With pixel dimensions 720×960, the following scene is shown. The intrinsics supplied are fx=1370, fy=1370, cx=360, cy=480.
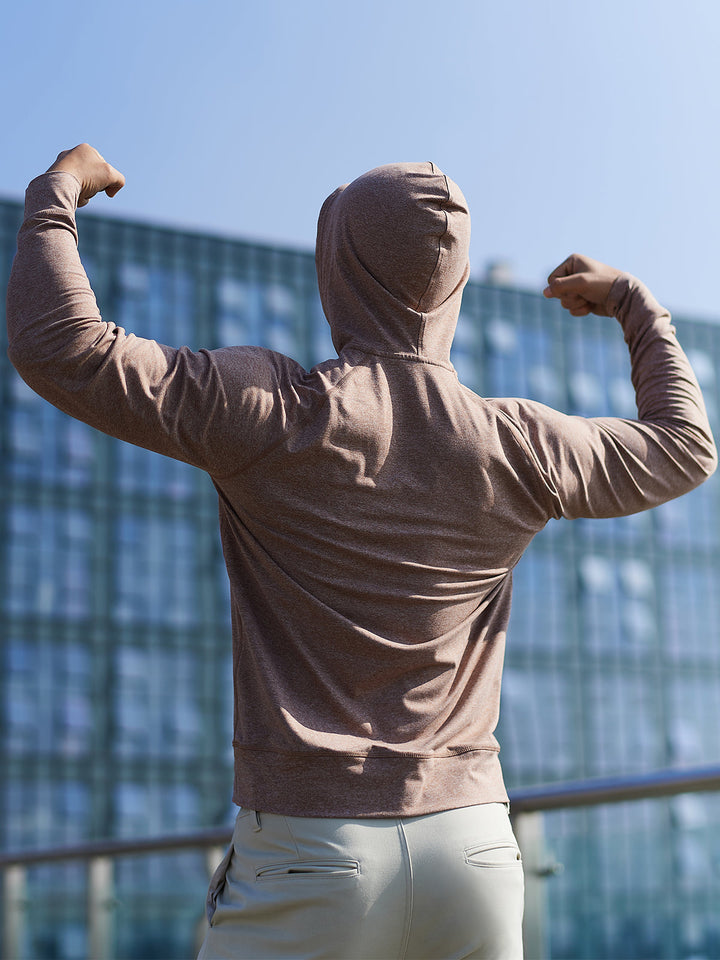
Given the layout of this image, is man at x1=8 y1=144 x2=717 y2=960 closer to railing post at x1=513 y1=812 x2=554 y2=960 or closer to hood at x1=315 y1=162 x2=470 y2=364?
hood at x1=315 y1=162 x2=470 y2=364

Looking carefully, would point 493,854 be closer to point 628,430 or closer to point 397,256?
point 628,430

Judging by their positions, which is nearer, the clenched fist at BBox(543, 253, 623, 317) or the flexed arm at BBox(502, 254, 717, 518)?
the flexed arm at BBox(502, 254, 717, 518)

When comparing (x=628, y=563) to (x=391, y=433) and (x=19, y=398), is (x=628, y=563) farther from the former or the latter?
(x=391, y=433)

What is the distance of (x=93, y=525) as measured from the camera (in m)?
35.7

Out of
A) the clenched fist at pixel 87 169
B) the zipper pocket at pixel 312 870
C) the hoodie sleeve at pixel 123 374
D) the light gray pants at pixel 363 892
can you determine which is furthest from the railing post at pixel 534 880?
the clenched fist at pixel 87 169

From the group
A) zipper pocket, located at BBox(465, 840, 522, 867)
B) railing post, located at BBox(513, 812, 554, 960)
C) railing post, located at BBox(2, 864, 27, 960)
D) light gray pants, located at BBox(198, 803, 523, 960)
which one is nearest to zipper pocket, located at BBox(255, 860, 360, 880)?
light gray pants, located at BBox(198, 803, 523, 960)

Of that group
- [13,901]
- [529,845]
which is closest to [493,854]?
[529,845]

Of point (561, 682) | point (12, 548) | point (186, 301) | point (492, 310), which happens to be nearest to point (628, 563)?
point (561, 682)

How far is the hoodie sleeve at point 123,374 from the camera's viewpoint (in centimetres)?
167

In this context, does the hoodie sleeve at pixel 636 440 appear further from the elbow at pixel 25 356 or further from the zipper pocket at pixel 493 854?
the elbow at pixel 25 356

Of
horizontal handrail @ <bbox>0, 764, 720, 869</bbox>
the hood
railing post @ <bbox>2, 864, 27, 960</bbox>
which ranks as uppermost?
the hood

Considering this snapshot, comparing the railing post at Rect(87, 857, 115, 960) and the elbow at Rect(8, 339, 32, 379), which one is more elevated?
the elbow at Rect(8, 339, 32, 379)

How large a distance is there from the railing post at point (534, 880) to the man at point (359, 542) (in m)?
1.58

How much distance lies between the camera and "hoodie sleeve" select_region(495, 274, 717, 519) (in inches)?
75.8
